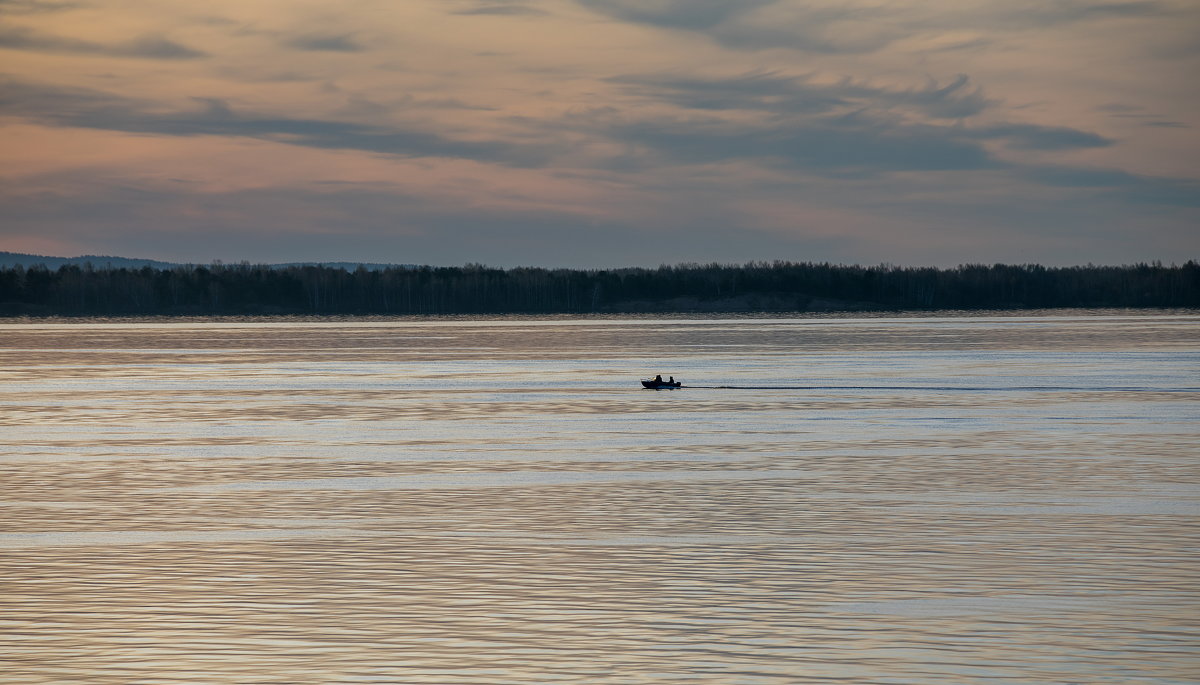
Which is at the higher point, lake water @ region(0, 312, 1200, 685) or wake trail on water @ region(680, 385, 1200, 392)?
wake trail on water @ region(680, 385, 1200, 392)

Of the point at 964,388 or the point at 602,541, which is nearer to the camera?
the point at 602,541

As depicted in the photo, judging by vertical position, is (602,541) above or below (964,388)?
below

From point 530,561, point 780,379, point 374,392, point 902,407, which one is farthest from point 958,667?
point 780,379

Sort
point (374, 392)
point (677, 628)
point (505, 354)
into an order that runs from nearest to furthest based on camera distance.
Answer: point (677, 628) < point (374, 392) < point (505, 354)

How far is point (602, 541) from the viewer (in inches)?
632

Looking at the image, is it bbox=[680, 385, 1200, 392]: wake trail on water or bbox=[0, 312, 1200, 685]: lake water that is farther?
bbox=[680, 385, 1200, 392]: wake trail on water

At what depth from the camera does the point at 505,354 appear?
6850cm

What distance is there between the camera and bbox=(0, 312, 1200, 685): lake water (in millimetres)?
11055

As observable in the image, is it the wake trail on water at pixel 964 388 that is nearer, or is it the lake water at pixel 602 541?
the lake water at pixel 602 541

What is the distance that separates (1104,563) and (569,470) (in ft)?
31.8

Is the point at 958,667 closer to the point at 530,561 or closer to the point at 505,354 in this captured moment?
the point at 530,561

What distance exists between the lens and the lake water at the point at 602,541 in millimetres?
11055

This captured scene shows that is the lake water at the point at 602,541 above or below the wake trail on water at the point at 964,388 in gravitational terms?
below

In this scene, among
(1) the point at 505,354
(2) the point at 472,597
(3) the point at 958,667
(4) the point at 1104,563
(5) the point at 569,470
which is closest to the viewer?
(3) the point at 958,667
